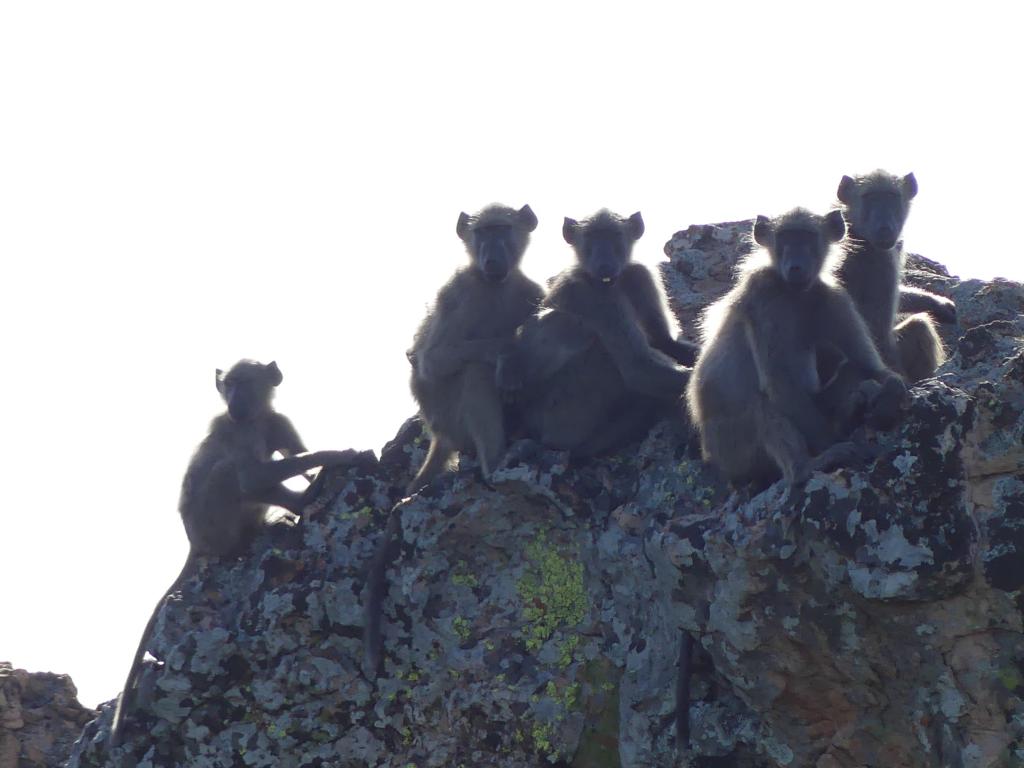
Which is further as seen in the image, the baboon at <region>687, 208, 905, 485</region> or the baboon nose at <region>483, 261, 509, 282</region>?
the baboon nose at <region>483, 261, 509, 282</region>

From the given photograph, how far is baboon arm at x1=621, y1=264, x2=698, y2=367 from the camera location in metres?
9.88

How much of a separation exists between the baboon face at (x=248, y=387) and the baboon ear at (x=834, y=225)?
17.7 feet

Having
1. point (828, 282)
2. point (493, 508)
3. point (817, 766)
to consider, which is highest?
point (828, 282)

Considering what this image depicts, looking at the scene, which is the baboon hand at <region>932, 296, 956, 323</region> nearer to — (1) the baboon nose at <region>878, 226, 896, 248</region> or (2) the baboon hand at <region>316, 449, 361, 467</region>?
(1) the baboon nose at <region>878, 226, 896, 248</region>

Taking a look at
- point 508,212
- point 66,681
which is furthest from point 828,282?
point 66,681

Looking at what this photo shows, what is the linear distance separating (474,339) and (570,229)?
1.12 metres

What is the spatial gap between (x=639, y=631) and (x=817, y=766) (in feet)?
5.04

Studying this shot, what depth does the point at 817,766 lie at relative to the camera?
6691mm

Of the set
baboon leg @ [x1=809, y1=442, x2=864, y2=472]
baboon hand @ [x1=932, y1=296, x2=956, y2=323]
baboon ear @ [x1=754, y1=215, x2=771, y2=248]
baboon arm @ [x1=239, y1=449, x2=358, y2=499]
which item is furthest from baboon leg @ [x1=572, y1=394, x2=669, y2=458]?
baboon leg @ [x1=809, y1=442, x2=864, y2=472]

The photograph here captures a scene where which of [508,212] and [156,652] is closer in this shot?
[156,652]

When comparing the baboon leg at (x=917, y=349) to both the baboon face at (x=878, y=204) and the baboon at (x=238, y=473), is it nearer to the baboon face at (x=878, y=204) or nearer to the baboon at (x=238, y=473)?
the baboon face at (x=878, y=204)

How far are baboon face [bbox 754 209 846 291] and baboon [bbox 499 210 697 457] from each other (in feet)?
4.00

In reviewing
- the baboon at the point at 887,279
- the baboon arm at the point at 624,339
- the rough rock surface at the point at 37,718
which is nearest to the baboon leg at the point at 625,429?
the baboon arm at the point at 624,339

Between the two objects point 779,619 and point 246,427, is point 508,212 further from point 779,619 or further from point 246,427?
point 779,619
